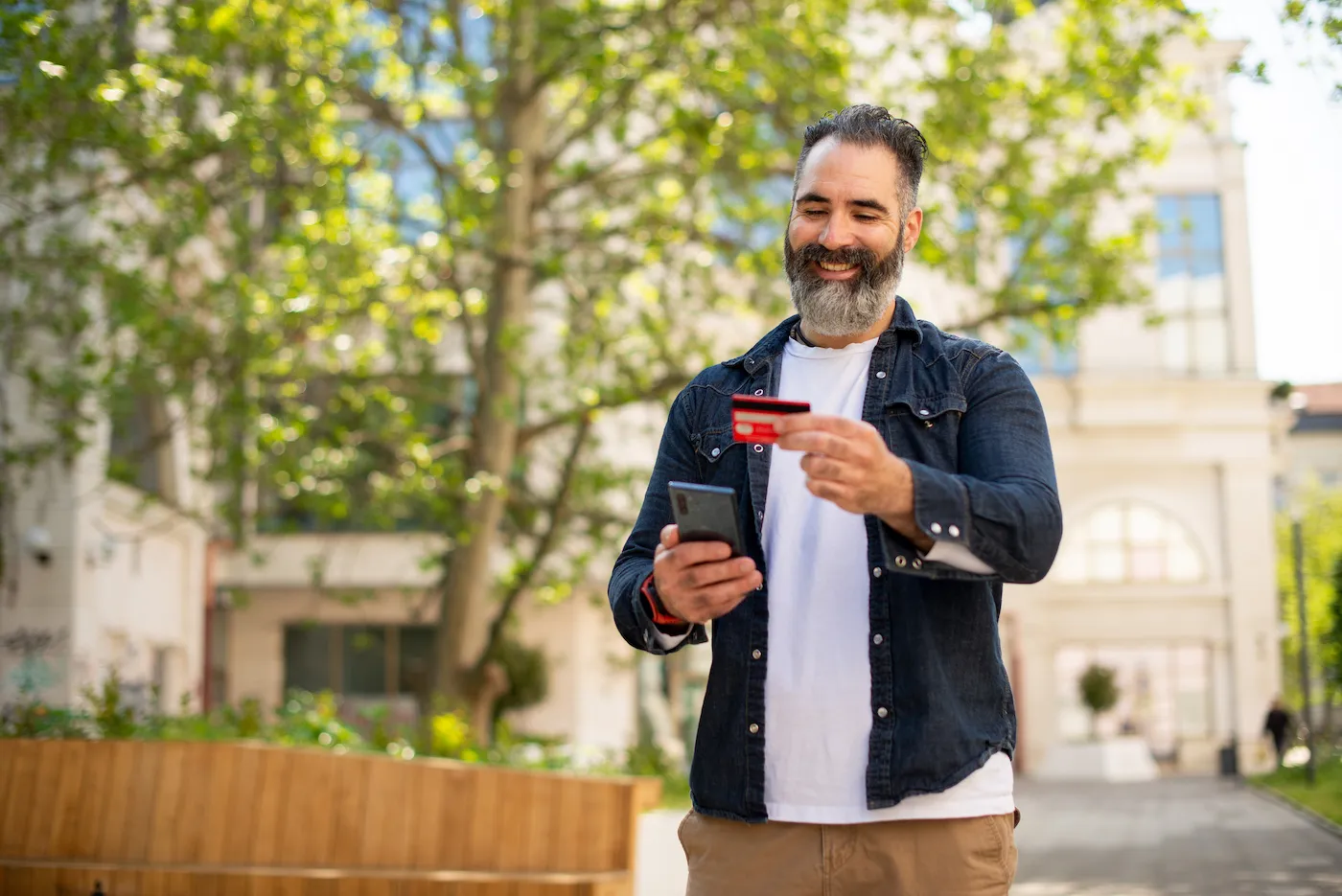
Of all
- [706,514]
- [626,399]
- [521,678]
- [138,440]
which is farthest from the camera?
[521,678]

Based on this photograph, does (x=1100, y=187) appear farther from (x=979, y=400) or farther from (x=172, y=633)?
(x=172, y=633)

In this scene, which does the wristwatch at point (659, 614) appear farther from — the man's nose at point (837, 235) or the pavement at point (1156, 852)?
the pavement at point (1156, 852)

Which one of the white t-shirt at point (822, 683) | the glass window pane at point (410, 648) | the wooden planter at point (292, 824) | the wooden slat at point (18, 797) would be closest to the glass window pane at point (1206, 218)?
the glass window pane at point (410, 648)

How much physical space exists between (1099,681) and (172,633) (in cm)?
2385

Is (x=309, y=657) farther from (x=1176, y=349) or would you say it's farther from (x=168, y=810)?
(x=168, y=810)

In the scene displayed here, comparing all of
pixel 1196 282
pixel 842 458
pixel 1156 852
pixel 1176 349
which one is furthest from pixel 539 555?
pixel 1176 349

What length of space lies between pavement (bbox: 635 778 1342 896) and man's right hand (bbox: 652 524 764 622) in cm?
884

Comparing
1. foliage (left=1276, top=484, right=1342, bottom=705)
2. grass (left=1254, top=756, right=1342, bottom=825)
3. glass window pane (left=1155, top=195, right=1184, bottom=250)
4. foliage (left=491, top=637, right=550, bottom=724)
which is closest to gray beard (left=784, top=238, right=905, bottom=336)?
grass (left=1254, top=756, right=1342, bottom=825)

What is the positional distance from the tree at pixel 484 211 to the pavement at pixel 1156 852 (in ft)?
13.5

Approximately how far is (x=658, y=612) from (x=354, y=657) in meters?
33.5

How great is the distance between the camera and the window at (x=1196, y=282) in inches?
1746

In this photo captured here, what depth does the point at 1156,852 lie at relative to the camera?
16500 millimetres

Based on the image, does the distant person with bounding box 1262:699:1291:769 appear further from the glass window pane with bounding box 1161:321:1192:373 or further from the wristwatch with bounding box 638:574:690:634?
the wristwatch with bounding box 638:574:690:634

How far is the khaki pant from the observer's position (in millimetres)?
2617
